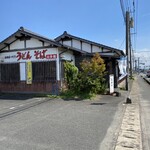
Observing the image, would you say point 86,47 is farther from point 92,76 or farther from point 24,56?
point 24,56

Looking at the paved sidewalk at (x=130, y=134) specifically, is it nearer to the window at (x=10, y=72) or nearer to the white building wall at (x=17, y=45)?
the window at (x=10, y=72)

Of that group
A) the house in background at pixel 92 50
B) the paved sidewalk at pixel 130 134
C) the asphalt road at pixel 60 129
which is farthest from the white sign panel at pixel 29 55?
the paved sidewalk at pixel 130 134

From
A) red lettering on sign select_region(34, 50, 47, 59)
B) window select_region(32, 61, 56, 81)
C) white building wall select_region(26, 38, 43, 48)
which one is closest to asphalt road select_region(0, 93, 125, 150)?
window select_region(32, 61, 56, 81)

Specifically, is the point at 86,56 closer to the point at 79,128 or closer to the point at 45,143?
the point at 79,128

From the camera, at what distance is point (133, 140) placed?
5566 millimetres

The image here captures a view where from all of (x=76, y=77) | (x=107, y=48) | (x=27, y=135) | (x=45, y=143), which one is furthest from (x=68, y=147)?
(x=107, y=48)

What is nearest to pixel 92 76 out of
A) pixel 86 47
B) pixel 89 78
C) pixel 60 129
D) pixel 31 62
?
pixel 89 78

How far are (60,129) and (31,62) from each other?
29.7 ft

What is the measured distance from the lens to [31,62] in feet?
48.6

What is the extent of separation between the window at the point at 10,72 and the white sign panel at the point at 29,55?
42cm

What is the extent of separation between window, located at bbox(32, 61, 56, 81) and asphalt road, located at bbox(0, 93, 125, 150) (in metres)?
5.08

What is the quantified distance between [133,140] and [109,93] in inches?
369

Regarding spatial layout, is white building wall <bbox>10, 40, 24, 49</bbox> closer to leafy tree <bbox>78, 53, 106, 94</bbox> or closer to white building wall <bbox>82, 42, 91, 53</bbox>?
leafy tree <bbox>78, 53, 106, 94</bbox>

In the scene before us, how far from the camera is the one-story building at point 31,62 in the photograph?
14.2m
